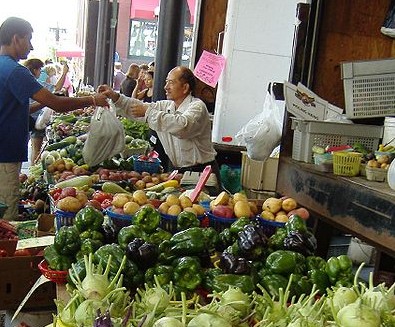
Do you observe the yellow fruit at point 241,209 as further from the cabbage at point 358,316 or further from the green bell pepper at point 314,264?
the cabbage at point 358,316

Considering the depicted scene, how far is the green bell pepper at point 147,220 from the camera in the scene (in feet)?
8.89

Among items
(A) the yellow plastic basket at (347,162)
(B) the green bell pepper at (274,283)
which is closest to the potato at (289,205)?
(B) the green bell pepper at (274,283)

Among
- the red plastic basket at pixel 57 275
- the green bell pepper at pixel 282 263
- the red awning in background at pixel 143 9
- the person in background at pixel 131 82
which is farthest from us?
the red awning in background at pixel 143 9

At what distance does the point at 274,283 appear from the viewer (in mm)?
2215

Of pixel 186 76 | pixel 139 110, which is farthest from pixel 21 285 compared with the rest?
pixel 186 76

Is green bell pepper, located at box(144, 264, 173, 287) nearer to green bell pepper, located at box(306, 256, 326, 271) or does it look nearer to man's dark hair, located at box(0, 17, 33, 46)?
green bell pepper, located at box(306, 256, 326, 271)

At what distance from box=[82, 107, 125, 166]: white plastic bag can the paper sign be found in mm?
1746

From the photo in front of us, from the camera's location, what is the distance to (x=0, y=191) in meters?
4.82

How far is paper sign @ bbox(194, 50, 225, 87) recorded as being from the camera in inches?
259

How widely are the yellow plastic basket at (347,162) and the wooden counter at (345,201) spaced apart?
3.3 inches

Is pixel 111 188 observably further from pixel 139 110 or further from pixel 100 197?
pixel 139 110

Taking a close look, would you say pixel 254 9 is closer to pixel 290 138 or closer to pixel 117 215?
pixel 290 138

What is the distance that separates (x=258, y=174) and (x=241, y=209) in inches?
133

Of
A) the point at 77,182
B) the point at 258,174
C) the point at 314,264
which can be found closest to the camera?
the point at 314,264
